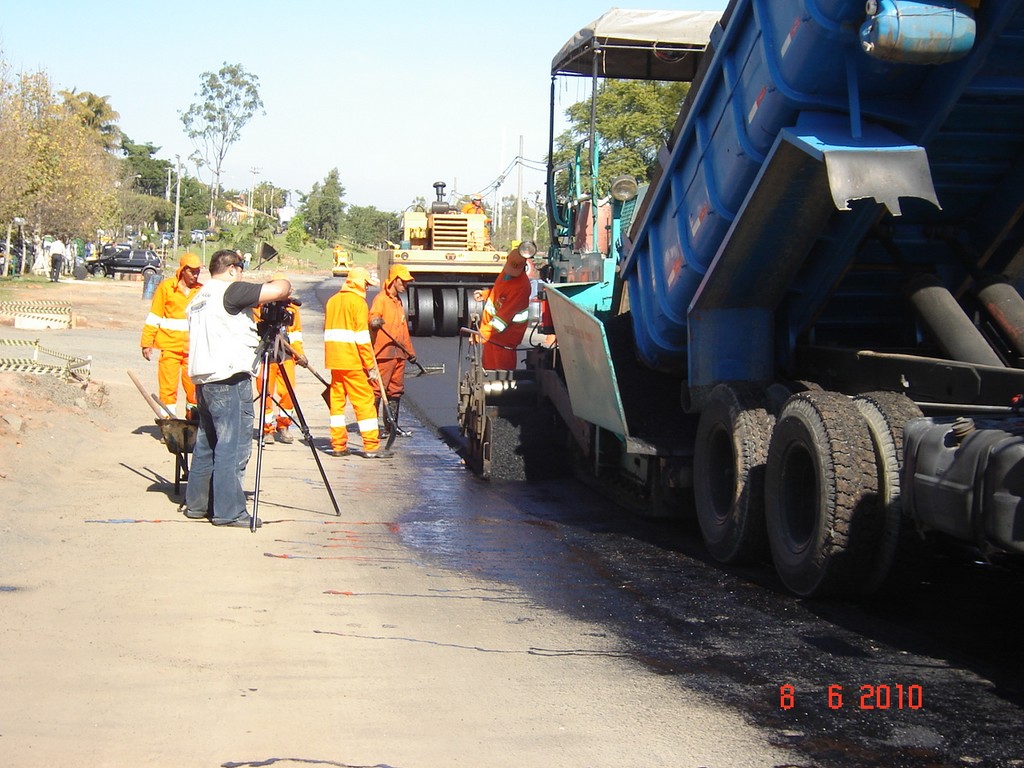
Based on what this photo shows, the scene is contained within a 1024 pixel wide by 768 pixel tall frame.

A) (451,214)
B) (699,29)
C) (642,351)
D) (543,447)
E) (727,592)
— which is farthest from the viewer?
(451,214)

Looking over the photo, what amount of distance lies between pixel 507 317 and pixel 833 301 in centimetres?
410

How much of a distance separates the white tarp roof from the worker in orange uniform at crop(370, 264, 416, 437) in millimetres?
2747

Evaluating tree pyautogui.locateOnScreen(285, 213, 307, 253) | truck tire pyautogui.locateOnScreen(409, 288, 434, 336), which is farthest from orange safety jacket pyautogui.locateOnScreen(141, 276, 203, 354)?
tree pyautogui.locateOnScreen(285, 213, 307, 253)

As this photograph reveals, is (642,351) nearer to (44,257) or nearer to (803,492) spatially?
(803,492)

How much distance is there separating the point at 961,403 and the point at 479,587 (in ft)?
7.80

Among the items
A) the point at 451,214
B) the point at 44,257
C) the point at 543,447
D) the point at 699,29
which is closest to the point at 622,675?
the point at 543,447

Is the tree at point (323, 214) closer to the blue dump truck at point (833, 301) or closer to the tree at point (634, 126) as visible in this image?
the tree at point (634, 126)

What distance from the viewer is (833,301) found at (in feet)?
21.7

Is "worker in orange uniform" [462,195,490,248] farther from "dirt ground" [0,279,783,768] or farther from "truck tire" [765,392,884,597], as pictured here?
"truck tire" [765,392,884,597]

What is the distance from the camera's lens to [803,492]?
5855 mm

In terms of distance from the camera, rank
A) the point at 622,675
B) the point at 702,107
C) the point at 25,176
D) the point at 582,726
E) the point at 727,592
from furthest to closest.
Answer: the point at 25,176
the point at 702,107
the point at 727,592
the point at 622,675
the point at 582,726

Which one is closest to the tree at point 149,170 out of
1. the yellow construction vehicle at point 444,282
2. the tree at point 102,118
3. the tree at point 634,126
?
the tree at point 102,118

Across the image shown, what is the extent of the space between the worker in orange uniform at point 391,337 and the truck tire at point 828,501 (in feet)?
19.8

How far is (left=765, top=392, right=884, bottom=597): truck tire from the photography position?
5.23 m
